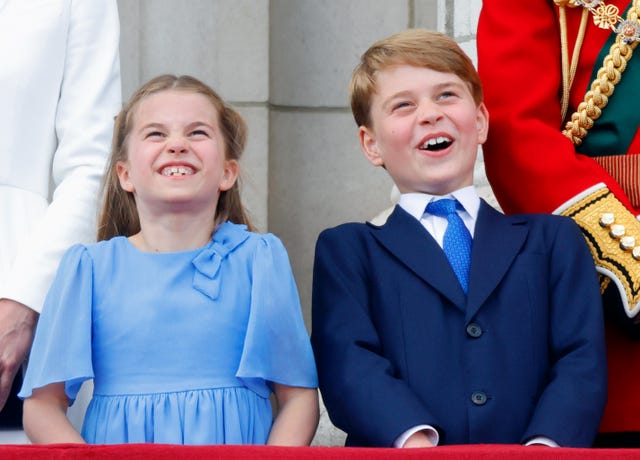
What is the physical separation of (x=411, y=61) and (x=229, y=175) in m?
0.44

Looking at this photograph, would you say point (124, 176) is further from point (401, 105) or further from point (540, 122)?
point (540, 122)

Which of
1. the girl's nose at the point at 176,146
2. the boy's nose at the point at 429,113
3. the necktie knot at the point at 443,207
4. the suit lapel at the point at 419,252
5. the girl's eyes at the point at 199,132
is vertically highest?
the boy's nose at the point at 429,113

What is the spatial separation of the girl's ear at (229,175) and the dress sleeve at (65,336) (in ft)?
1.19

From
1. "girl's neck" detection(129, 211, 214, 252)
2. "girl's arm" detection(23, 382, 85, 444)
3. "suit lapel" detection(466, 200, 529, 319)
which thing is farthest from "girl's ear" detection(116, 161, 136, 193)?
"suit lapel" detection(466, 200, 529, 319)

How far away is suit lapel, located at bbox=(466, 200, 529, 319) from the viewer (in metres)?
2.83

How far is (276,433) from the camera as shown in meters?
2.82

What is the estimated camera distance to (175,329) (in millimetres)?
2836

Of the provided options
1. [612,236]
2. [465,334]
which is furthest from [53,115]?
[612,236]

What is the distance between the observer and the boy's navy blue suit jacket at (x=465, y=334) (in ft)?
8.86

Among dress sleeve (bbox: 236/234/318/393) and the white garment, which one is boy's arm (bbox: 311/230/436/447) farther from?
the white garment

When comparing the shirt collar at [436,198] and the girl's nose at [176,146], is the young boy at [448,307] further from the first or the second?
the girl's nose at [176,146]

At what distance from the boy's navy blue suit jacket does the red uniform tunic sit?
9 cm

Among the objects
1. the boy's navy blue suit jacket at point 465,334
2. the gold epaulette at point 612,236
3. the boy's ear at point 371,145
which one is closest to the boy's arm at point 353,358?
the boy's navy blue suit jacket at point 465,334

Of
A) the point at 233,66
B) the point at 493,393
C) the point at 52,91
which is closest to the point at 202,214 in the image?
the point at 52,91
